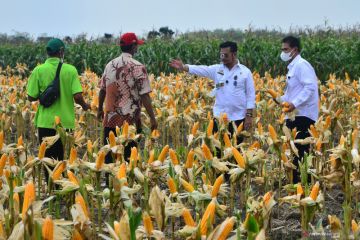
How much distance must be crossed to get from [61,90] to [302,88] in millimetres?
2422

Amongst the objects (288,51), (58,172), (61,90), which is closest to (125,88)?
(61,90)

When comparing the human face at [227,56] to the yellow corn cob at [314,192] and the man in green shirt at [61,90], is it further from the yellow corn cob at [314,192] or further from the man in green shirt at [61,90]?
the yellow corn cob at [314,192]

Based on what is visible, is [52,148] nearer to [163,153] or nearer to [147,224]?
[163,153]

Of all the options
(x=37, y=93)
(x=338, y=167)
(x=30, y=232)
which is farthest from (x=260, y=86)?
(x=30, y=232)

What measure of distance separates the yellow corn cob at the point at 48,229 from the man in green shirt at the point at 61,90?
3.72 m

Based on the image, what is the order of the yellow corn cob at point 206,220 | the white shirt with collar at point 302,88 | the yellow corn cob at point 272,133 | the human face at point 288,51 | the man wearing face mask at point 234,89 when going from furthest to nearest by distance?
the man wearing face mask at point 234,89 < the human face at point 288,51 < the white shirt with collar at point 302,88 < the yellow corn cob at point 272,133 < the yellow corn cob at point 206,220

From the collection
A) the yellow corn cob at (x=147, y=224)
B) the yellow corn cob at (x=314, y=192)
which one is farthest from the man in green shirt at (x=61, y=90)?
the yellow corn cob at (x=147, y=224)

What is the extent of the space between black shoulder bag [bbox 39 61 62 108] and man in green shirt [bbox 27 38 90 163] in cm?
5

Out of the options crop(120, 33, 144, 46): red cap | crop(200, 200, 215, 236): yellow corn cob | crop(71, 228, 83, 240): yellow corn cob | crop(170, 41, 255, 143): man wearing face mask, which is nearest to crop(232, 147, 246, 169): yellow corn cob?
crop(200, 200, 215, 236): yellow corn cob

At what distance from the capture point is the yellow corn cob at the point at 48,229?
253cm

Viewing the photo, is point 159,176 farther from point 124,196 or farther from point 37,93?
point 37,93

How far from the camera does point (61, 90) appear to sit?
6.26 m

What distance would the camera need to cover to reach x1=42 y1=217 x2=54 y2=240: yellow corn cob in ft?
8.31

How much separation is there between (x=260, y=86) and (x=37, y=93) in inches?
236
